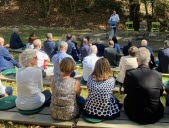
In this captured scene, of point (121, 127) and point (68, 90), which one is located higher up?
point (68, 90)

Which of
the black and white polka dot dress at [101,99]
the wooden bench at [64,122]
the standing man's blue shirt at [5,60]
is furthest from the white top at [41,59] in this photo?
the black and white polka dot dress at [101,99]

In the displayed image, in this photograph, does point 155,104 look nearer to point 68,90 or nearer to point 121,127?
point 121,127

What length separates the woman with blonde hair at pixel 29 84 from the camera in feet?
17.1

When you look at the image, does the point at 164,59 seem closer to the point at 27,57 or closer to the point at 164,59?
the point at 164,59

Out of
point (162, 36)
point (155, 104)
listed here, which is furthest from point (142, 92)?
point (162, 36)

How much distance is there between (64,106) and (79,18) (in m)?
21.2

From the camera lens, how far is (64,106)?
497 cm

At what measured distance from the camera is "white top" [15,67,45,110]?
17.1 ft

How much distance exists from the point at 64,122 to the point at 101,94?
2.59 feet

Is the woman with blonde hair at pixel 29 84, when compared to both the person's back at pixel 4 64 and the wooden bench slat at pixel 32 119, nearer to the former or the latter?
the wooden bench slat at pixel 32 119

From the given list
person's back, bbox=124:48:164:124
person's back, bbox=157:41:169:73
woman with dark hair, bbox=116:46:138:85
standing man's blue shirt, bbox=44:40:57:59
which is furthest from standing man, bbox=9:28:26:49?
person's back, bbox=124:48:164:124

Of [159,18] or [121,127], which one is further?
[159,18]

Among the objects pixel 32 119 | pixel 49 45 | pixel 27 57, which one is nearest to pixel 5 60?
pixel 49 45

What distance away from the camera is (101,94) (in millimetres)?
4977
